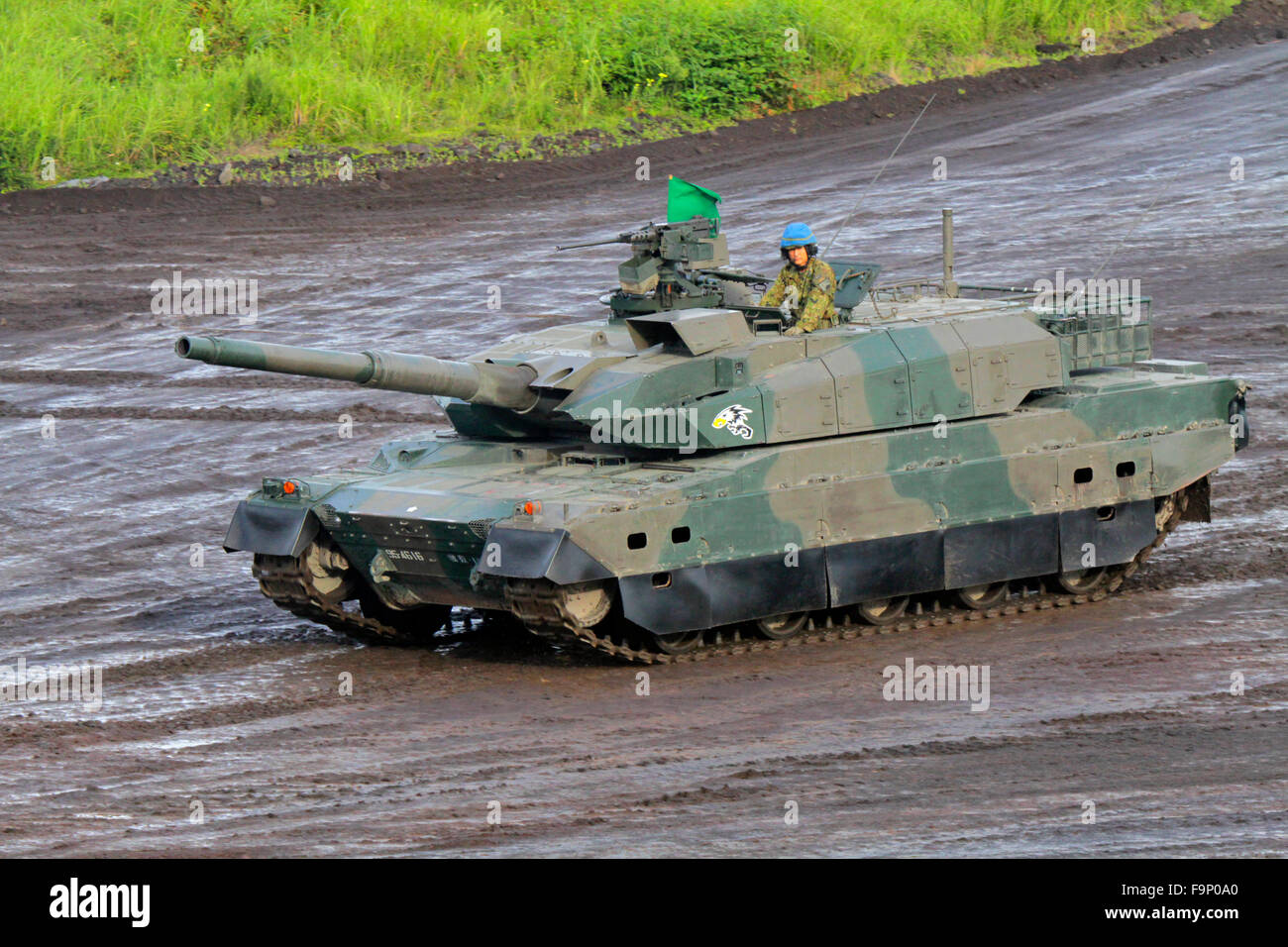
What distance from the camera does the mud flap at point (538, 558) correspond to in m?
13.1

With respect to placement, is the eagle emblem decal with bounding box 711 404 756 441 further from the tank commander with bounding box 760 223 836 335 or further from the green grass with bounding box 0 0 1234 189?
the green grass with bounding box 0 0 1234 189

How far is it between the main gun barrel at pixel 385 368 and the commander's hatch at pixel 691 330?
87cm

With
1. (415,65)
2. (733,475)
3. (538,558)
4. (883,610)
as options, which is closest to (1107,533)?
(883,610)

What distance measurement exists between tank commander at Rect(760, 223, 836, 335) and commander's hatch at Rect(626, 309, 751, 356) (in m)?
0.45

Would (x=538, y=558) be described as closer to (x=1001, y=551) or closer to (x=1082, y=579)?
(x=1001, y=551)

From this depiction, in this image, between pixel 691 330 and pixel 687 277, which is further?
pixel 687 277

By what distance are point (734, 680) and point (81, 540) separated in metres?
7.36

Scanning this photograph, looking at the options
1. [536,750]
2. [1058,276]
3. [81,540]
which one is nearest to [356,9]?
[1058,276]

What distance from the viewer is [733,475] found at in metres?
14.0

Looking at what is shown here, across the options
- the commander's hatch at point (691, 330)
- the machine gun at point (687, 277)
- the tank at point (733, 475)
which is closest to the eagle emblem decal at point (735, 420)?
the tank at point (733, 475)

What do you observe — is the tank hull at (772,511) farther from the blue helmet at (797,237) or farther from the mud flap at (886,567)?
the blue helmet at (797,237)

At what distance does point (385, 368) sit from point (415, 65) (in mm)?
19206

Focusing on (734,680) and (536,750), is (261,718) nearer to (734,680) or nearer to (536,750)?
(536,750)

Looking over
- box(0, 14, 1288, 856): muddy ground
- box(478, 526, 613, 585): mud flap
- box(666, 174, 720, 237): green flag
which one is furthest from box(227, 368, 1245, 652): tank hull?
box(666, 174, 720, 237): green flag
